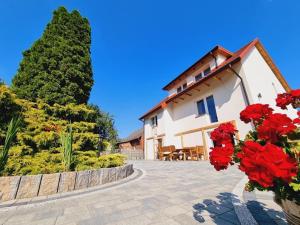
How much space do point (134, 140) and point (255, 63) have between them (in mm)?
22211

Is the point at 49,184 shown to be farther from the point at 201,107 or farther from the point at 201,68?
the point at 201,68

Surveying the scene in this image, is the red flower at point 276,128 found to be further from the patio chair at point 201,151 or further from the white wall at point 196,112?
the patio chair at point 201,151

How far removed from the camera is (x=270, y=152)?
0.96 meters

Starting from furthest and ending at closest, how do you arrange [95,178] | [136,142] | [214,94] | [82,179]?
1. [136,142]
2. [214,94]
3. [95,178]
4. [82,179]

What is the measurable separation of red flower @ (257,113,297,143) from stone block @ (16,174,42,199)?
15.5 ft

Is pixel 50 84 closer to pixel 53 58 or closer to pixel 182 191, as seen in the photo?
pixel 53 58

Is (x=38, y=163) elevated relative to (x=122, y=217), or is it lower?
elevated

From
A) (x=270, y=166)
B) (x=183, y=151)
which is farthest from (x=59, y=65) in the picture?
(x=183, y=151)

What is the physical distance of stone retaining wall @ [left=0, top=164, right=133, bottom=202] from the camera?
3553 millimetres

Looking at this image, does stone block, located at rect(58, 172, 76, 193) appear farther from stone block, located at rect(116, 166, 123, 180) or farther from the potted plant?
the potted plant

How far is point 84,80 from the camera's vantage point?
296 inches

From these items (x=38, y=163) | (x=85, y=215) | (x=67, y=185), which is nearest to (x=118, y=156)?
(x=67, y=185)

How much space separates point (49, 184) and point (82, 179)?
2.61 feet

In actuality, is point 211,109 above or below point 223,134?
above
